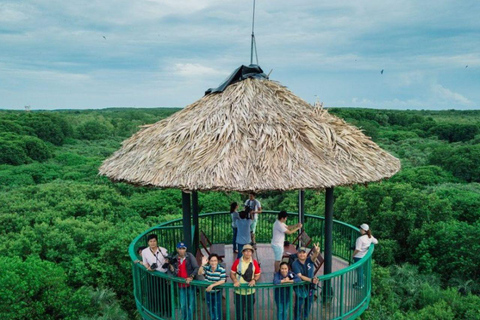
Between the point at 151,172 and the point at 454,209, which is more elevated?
the point at 151,172

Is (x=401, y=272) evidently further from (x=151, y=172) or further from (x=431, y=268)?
(x=151, y=172)

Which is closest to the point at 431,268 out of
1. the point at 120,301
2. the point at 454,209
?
the point at 454,209

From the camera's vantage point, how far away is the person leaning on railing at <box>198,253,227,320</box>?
7.09 meters

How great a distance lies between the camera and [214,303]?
24.9 feet

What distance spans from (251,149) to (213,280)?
8.94 feet

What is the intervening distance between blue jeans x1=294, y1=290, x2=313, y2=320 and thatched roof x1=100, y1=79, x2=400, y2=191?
218 cm

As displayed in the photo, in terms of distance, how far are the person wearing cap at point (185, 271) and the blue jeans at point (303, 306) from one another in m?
2.03

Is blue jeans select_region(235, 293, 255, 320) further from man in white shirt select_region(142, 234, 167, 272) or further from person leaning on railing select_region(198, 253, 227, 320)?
man in white shirt select_region(142, 234, 167, 272)

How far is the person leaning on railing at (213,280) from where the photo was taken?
709cm

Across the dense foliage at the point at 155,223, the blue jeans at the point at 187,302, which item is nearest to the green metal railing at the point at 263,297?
the blue jeans at the point at 187,302

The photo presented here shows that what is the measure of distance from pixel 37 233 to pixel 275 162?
18.0m

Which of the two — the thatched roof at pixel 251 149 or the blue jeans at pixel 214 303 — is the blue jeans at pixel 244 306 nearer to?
the blue jeans at pixel 214 303

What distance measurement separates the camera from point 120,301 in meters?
19.2

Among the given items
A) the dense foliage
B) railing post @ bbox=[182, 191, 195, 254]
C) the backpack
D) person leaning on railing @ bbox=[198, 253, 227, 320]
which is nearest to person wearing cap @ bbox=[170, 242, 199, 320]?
person leaning on railing @ bbox=[198, 253, 227, 320]
